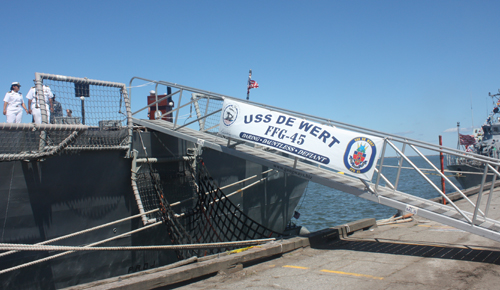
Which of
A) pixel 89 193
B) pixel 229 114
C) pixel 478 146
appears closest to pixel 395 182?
pixel 229 114

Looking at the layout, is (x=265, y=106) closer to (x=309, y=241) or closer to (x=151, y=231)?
(x=309, y=241)

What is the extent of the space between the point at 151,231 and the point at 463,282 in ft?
21.1

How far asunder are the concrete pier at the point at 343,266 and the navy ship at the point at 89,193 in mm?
1284

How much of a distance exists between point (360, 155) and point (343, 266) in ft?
6.55

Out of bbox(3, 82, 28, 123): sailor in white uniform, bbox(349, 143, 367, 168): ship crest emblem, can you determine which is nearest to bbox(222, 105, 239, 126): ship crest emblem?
bbox(349, 143, 367, 168): ship crest emblem

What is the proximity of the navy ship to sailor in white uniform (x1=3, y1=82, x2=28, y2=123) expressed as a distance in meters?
0.87

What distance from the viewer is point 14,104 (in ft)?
24.4

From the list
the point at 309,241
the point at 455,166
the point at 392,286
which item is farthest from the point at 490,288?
the point at 455,166

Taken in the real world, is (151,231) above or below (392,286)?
below

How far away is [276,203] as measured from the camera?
1323 centimetres

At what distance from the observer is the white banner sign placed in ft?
21.5

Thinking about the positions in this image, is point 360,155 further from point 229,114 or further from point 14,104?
point 14,104

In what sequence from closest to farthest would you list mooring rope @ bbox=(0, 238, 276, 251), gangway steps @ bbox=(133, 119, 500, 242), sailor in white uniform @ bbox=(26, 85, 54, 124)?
mooring rope @ bbox=(0, 238, 276, 251), gangway steps @ bbox=(133, 119, 500, 242), sailor in white uniform @ bbox=(26, 85, 54, 124)

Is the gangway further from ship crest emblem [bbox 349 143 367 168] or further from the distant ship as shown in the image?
the distant ship
